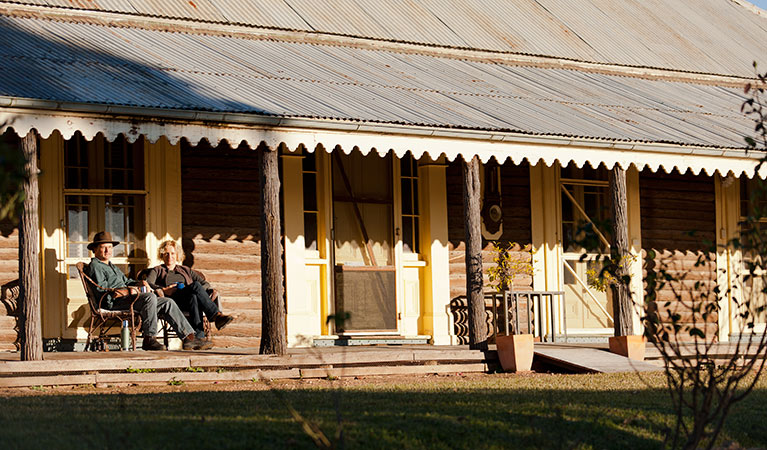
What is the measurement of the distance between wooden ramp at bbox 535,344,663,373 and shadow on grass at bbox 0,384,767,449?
6.87 ft

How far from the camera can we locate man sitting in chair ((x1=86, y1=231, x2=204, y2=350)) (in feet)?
35.8

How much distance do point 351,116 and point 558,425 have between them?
4368mm

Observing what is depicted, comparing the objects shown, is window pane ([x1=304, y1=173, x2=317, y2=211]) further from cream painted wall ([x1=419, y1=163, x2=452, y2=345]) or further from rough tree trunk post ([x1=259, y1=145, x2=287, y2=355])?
rough tree trunk post ([x1=259, y1=145, x2=287, y2=355])

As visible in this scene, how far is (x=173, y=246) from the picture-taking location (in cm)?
1175

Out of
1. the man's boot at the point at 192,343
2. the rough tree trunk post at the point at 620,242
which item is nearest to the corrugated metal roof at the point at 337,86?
the rough tree trunk post at the point at 620,242

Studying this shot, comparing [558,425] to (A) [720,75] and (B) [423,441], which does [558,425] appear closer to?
(B) [423,441]

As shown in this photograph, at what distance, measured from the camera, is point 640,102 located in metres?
14.0

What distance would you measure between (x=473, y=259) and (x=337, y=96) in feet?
6.88

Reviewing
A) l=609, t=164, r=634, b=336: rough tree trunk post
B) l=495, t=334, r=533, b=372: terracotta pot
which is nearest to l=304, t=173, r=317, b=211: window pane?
l=495, t=334, r=533, b=372: terracotta pot

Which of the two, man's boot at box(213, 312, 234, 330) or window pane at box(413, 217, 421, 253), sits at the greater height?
window pane at box(413, 217, 421, 253)

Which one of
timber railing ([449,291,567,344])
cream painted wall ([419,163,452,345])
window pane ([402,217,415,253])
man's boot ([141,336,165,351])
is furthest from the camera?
window pane ([402,217,415,253])

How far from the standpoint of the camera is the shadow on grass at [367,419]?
6352 mm

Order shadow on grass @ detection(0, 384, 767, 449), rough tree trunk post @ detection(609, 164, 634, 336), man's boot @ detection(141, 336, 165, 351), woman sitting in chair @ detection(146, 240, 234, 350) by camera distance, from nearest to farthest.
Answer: shadow on grass @ detection(0, 384, 767, 449)
man's boot @ detection(141, 336, 165, 351)
woman sitting in chair @ detection(146, 240, 234, 350)
rough tree trunk post @ detection(609, 164, 634, 336)

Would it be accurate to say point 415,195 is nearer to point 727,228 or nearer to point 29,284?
point 727,228
